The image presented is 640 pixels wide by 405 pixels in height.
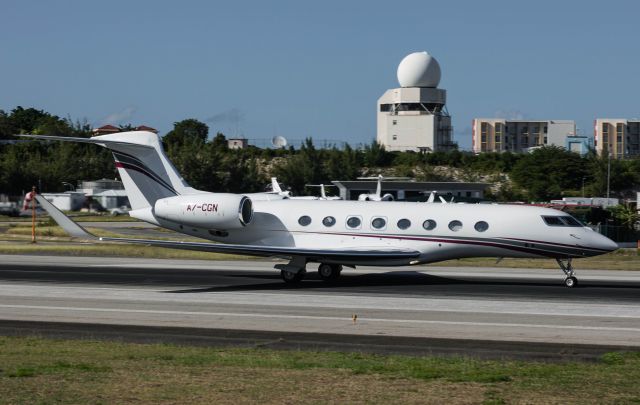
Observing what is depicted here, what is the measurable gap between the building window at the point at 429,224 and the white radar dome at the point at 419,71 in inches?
3722

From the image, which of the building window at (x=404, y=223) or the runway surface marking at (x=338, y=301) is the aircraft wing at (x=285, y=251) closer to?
the building window at (x=404, y=223)

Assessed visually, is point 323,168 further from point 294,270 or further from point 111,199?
point 294,270

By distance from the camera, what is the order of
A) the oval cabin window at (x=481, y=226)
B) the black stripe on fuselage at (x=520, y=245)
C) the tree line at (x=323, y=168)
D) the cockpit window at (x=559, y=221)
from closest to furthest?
the black stripe on fuselage at (x=520, y=245) < the cockpit window at (x=559, y=221) < the oval cabin window at (x=481, y=226) < the tree line at (x=323, y=168)

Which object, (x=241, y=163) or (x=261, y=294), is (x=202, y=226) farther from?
(x=241, y=163)

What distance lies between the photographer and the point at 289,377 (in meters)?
13.5

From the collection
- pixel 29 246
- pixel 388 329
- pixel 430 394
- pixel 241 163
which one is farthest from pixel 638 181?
pixel 430 394

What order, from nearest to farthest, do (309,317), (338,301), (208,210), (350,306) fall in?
(309,317) → (350,306) → (338,301) → (208,210)

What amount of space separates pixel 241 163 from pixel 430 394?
93.6 metres

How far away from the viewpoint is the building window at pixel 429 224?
28.8 meters

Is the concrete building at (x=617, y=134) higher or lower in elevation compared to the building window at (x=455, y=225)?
higher

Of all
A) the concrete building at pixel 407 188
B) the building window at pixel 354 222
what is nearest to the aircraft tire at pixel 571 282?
the building window at pixel 354 222

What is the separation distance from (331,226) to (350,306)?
6314 mm

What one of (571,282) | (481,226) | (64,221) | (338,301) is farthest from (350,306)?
(64,221)

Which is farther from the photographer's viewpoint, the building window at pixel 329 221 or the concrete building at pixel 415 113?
the concrete building at pixel 415 113
